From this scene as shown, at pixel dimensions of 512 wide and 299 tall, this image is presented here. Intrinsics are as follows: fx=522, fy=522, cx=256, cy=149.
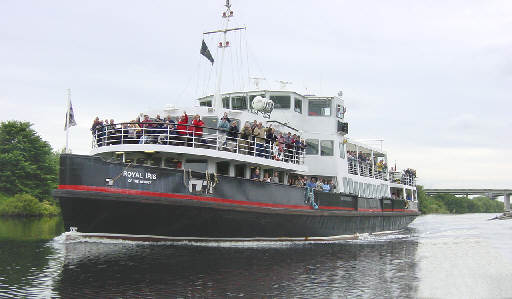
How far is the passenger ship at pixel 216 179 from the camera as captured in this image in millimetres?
16953

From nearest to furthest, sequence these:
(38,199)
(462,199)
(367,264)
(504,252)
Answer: (367,264) → (504,252) → (38,199) → (462,199)

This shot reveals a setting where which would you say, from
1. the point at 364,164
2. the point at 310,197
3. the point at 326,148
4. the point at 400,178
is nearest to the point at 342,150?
the point at 326,148

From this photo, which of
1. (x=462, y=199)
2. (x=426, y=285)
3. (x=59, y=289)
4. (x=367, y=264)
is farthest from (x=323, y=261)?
(x=462, y=199)

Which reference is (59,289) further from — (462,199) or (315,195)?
(462,199)

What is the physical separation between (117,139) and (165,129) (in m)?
2.70

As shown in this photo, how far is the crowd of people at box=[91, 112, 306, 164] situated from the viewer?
59.1 ft

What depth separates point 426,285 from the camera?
513 inches

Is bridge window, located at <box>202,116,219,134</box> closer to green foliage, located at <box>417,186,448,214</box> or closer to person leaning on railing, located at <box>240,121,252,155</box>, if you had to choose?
person leaning on railing, located at <box>240,121,252,155</box>

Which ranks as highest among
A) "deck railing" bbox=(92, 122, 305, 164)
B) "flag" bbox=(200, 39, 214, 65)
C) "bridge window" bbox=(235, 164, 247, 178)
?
"flag" bbox=(200, 39, 214, 65)

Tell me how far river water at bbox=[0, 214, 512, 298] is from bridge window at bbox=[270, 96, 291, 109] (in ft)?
25.0

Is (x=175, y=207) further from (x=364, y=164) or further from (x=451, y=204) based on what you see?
(x=451, y=204)

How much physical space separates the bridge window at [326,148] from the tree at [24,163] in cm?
3133

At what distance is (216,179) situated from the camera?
718 inches

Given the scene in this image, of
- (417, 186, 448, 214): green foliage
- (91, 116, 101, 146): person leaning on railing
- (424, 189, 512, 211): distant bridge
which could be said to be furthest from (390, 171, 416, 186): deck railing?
(424, 189, 512, 211): distant bridge
